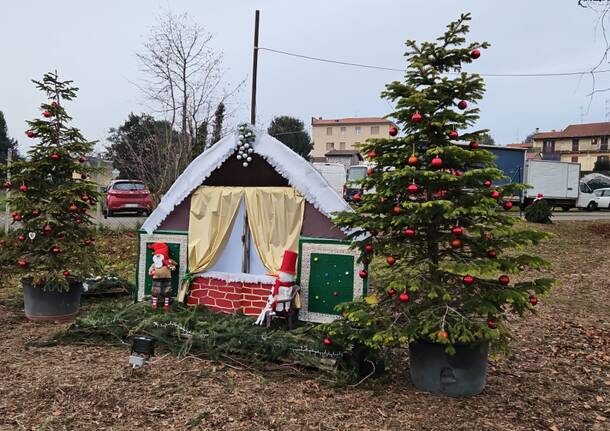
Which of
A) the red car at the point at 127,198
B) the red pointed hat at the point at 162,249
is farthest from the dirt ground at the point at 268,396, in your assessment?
the red car at the point at 127,198

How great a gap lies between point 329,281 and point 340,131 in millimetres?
63685

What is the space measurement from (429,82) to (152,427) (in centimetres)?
327

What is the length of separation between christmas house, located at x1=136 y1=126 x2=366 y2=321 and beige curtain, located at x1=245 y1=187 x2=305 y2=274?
1 centimetres

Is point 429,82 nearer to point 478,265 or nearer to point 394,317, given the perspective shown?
point 478,265

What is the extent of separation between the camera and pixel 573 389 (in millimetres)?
4121

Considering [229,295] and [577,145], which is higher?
[577,145]

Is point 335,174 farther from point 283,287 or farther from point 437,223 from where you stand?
point 437,223

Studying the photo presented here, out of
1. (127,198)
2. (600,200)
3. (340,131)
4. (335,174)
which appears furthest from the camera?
(340,131)

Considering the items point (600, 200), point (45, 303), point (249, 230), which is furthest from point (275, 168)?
point (600, 200)

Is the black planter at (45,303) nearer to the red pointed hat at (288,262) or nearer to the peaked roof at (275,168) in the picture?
the peaked roof at (275,168)

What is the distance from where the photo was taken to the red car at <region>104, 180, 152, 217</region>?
14773mm

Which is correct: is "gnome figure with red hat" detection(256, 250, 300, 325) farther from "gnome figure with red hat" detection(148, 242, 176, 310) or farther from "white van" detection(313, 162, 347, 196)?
"white van" detection(313, 162, 347, 196)

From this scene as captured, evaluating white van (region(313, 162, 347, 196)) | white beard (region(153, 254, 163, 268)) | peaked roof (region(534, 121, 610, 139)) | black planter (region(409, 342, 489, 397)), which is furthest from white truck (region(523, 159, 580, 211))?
peaked roof (region(534, 121, 610, 139))

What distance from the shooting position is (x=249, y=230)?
19.9ft
